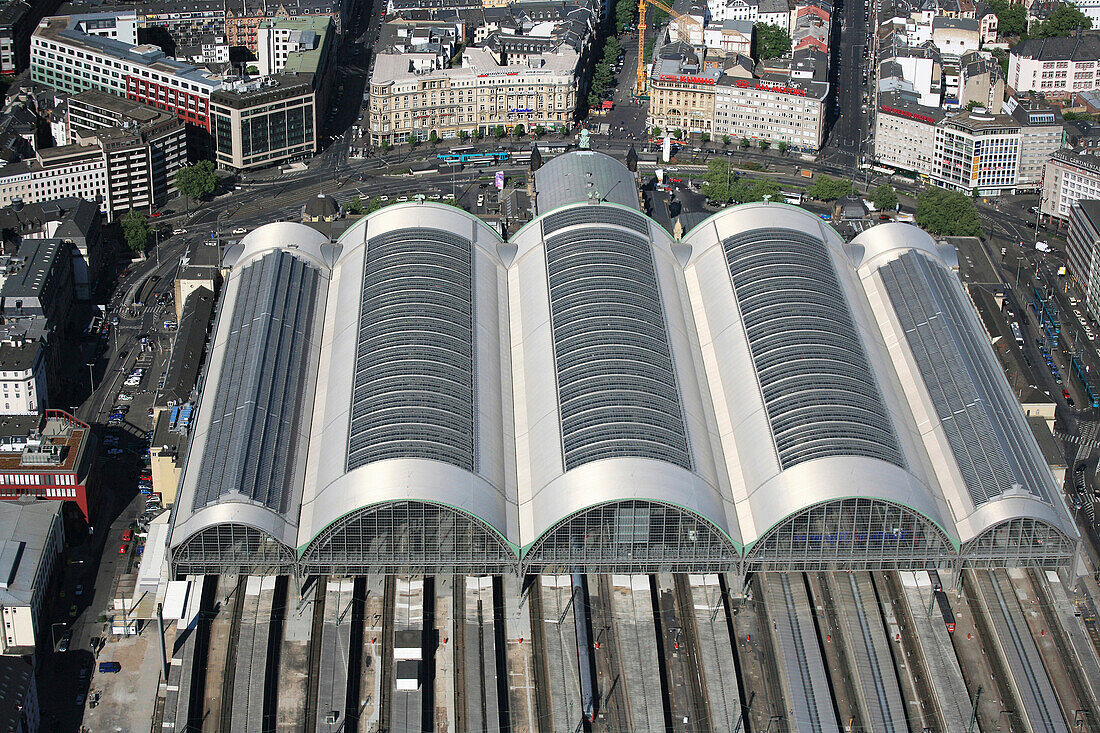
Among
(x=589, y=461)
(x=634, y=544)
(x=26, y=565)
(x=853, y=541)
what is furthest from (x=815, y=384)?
(x=26, y=565)

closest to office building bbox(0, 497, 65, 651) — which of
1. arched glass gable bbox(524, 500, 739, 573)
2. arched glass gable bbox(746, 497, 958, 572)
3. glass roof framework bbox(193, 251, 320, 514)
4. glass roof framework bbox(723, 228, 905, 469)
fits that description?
glass roof framework bbox(193, 251, 320, 514)

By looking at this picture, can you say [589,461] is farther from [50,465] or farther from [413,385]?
[50,465]

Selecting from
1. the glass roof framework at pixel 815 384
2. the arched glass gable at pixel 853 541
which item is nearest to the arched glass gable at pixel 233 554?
the arched glass gable at pixel 853 541

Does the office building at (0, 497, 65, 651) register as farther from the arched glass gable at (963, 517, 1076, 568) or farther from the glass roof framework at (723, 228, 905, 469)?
the arched glass gable at (963, 517, 1076, 568)

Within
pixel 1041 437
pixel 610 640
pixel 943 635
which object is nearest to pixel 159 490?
pixel 610 640

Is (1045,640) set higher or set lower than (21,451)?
lower

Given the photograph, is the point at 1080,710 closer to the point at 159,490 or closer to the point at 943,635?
the point at 943,635
